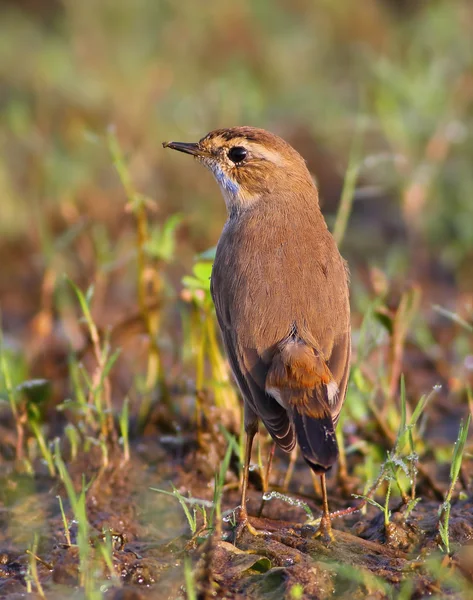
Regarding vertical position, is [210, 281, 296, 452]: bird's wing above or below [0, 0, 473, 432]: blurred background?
below

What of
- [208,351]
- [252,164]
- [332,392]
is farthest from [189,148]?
[332,392]

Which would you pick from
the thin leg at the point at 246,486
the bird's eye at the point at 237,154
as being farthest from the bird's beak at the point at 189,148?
the thin leg at the point at 246,486

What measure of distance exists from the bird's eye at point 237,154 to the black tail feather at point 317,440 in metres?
1.90

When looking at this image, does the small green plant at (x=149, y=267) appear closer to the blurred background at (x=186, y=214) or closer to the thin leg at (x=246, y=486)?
the blurred background at (x=186, y=214)

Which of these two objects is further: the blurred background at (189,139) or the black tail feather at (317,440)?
the blurred background at (189,139)

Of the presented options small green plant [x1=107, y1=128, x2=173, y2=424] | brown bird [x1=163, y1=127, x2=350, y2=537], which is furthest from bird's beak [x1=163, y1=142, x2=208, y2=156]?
small green plant [x1=107, y1=128, x2=173, y2=424]

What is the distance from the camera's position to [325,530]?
4.75m

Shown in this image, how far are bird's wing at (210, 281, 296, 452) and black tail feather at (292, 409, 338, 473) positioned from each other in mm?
98

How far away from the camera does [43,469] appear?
5.70 m

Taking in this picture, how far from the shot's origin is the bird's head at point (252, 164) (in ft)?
18.8

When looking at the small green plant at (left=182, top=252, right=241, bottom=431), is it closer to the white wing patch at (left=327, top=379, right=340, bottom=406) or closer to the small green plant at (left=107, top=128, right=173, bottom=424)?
the small green plant at (left=107, top=128, right=173, bottom=424)

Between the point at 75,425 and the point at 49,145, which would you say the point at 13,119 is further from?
the point at 75,425

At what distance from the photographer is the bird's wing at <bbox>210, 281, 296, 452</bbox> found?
4.52 metres

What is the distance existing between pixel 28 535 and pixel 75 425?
117 centimetres
